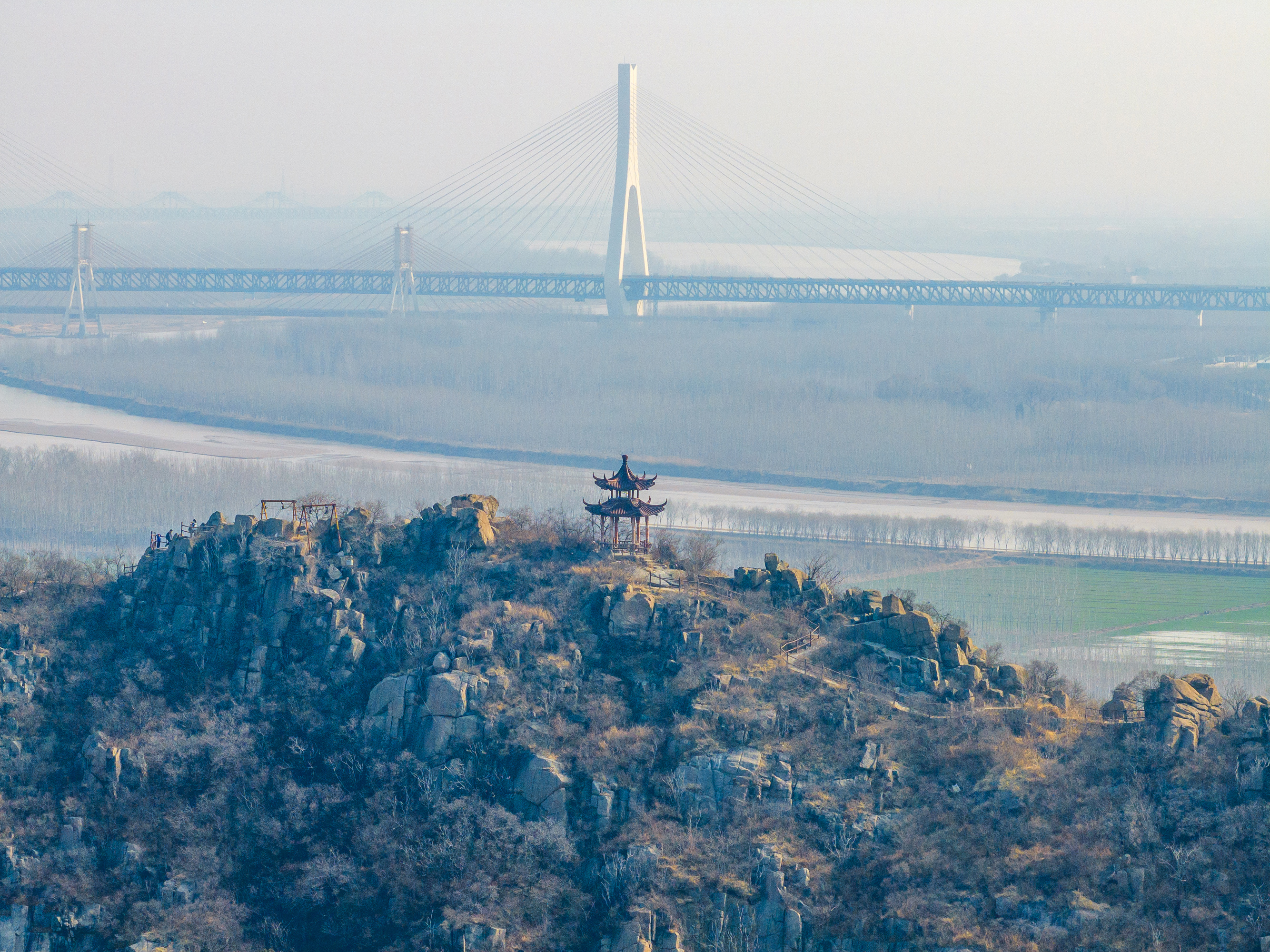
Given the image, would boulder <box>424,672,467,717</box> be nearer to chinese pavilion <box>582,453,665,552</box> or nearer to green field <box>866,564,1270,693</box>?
chinese pavilion <box>582,453,665,552</box>

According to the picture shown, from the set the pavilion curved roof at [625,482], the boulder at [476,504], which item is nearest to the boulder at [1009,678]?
the pavilion curved roof at [625,482]

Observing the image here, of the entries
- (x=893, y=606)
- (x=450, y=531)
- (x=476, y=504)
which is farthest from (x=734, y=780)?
(x=476, y=504)

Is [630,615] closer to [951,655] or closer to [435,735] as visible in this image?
[435,735]

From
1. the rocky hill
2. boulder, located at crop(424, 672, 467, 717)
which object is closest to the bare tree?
the rocky hill

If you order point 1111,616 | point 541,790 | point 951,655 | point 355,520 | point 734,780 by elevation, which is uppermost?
point 355,520

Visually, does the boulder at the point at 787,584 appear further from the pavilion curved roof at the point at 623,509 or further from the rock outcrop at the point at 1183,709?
the rock outcrop at the point at 1183,709

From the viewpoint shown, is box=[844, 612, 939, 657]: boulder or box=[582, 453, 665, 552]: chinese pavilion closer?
box=[844, 612, 939, 657]: boulder
